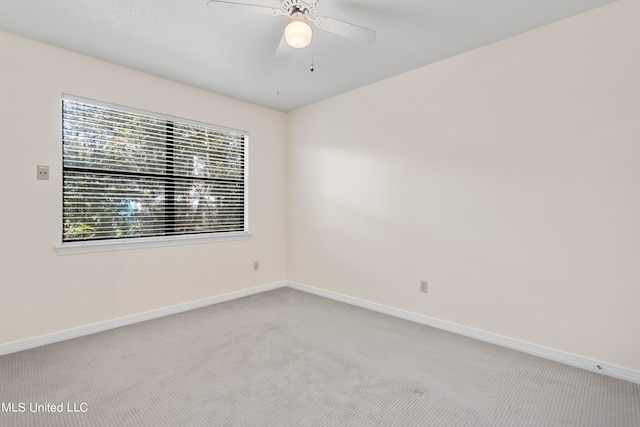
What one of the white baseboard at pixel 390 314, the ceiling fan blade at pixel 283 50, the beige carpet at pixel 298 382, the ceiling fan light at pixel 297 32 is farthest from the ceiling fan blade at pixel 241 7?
the white baseboard at pixel 390 314

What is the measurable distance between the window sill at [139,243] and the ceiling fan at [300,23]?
2.26m

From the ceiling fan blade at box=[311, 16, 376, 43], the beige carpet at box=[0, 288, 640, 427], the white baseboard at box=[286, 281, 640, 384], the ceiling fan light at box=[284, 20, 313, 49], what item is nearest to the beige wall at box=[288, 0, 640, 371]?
the white baseboard at box=[286, 281, 640, 384]

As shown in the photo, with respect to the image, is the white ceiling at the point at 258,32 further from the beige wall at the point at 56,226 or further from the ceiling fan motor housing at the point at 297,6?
the beige wall at the point at 56,226

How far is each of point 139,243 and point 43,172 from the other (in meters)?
0.96

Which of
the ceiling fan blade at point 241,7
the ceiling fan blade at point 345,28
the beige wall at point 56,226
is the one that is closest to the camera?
the ceiling fan blade at point 241,7

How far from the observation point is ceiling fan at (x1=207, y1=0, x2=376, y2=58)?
1.69 meters

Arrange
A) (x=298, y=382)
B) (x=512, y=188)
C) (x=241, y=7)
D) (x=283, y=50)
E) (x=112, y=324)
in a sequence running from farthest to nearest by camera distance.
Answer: (x=112, y=324) → (x=512, y=188) → (x=283, y=50) → (x=298, y=382) → (x=241, y=7)

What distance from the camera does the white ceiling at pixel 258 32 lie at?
203cm

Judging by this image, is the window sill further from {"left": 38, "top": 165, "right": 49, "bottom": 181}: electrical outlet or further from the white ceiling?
the white ceiling

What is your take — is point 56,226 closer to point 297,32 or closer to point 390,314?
point 297,32

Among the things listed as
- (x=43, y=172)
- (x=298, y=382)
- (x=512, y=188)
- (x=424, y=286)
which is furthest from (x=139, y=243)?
(x=512, y=188)

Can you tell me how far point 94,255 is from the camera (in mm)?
2758

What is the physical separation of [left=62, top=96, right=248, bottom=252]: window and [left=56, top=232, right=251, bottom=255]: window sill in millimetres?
31

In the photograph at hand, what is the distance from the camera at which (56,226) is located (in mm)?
2570
